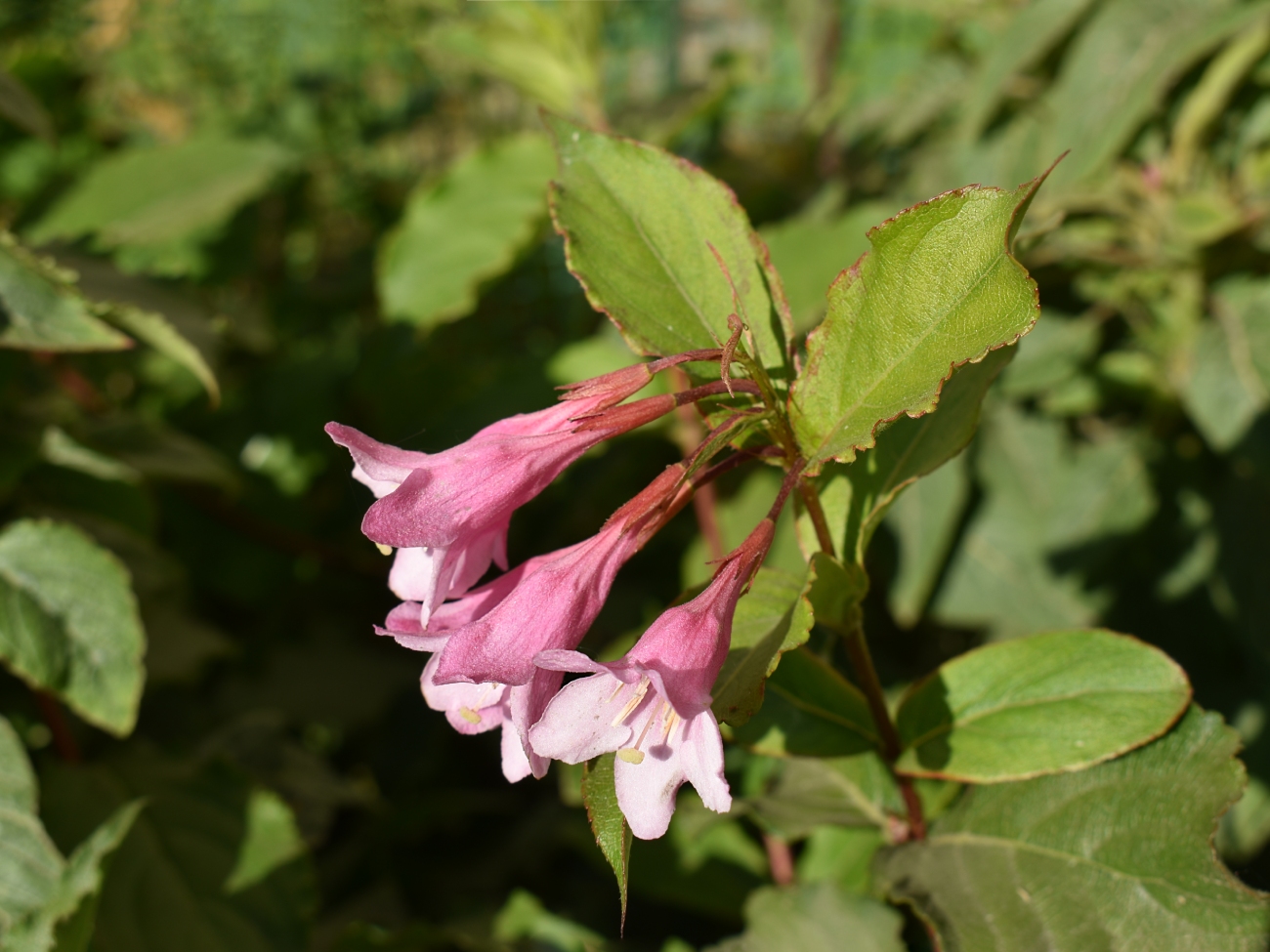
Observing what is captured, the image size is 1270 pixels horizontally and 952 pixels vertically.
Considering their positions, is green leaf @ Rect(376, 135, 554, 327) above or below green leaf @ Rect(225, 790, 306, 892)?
above

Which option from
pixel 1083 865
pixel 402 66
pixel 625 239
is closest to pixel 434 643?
pixel 625 239

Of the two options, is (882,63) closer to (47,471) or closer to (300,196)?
(300,196)

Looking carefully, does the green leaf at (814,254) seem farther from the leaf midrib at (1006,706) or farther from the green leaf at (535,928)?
the green leaf at (535,928)

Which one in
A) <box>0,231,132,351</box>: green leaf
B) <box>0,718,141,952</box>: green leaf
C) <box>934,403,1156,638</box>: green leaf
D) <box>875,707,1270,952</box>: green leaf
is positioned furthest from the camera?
<box>934,403,1156,638</box>: green leaf

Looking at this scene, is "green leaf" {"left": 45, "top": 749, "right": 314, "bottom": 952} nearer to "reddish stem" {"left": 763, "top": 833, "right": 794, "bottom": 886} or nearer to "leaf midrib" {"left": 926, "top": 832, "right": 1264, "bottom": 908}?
"reddish stem" {"left": 763, "top": 833, "right": 794, "bottom": 886}

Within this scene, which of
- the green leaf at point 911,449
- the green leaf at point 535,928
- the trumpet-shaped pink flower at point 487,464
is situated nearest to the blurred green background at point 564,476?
the green leaf at point 535,928

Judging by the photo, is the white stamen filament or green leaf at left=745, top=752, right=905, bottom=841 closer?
the white stamen filament

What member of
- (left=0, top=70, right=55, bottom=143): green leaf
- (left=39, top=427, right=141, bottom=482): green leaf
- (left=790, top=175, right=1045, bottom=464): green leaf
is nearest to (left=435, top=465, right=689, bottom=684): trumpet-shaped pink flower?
(left=790, top=175, right=1045, bottom=464): green leaf
